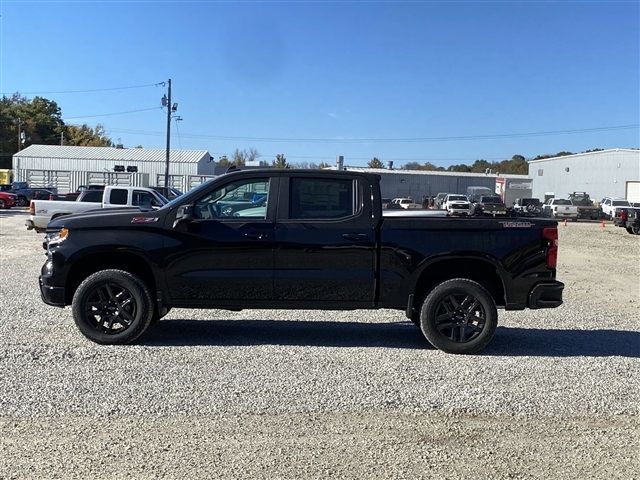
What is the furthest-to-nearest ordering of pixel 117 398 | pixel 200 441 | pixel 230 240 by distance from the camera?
1. pixel 230 240
2. pixel 117 398
3. pixel 200 441

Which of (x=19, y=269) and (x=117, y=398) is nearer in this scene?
(x=117, y=398)

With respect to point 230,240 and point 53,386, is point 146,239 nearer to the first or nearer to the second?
point 230,240

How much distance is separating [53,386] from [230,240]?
7.48 ft

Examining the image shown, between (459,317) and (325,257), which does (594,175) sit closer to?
(459,317)

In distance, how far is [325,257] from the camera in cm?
673

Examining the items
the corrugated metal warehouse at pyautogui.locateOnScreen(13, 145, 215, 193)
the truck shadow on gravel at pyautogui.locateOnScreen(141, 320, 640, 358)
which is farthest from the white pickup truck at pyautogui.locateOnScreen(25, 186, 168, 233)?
the corrugated metal warehouse at pyautogui.locateOnScreen(13, 145, 215, 193)

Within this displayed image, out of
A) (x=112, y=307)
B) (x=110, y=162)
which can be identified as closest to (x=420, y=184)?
(x=110, y=162)

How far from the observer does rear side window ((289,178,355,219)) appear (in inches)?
270

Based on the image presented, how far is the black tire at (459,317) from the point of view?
22.1 feet

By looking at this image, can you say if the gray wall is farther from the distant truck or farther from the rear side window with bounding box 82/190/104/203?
the rear side window with bounding box 82/190/104/203

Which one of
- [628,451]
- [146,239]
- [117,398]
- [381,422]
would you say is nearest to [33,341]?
[146,239]

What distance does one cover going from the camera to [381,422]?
4715mm

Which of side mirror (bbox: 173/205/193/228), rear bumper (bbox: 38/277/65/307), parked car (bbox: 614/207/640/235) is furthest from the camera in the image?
parked car (bbox: 614/207/640/235)

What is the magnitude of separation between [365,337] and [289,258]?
1.51 meters
